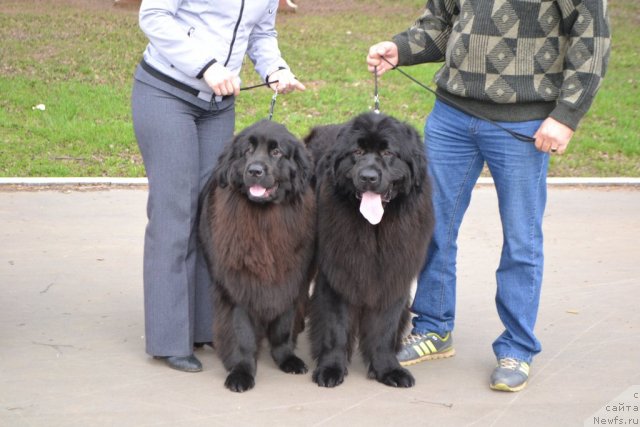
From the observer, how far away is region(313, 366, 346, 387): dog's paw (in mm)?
4539

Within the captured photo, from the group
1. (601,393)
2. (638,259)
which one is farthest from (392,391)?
(638,259)

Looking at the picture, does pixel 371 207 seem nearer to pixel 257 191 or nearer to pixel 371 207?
pixel 371 207

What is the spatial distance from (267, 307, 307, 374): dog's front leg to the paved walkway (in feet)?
0.19

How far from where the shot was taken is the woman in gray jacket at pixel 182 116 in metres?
4.36

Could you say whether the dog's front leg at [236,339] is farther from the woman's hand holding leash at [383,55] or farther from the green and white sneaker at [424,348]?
the woman's hand holding leash at [383,55]

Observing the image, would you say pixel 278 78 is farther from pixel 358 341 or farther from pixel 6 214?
pixel 6 214

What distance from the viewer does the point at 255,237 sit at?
437 centimetres

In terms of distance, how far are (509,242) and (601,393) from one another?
2.90ft

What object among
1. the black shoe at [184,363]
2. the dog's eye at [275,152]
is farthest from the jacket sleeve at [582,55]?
the black shoe at [184,363]

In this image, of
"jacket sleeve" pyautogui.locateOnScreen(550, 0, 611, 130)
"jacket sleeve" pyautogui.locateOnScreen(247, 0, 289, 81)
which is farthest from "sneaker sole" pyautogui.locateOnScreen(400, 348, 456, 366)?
"jacket sleeve" pyautogui.locateOnScreen(247, 0, 289, 81)

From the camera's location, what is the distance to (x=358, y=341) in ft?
15.6

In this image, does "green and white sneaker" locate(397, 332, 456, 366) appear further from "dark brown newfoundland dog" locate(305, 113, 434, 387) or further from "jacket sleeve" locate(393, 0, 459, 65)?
"jacket sleeve" locate(393, 0, 459, 65)

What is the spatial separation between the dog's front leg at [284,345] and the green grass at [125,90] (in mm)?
5022

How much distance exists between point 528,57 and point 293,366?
1987 millimetres
